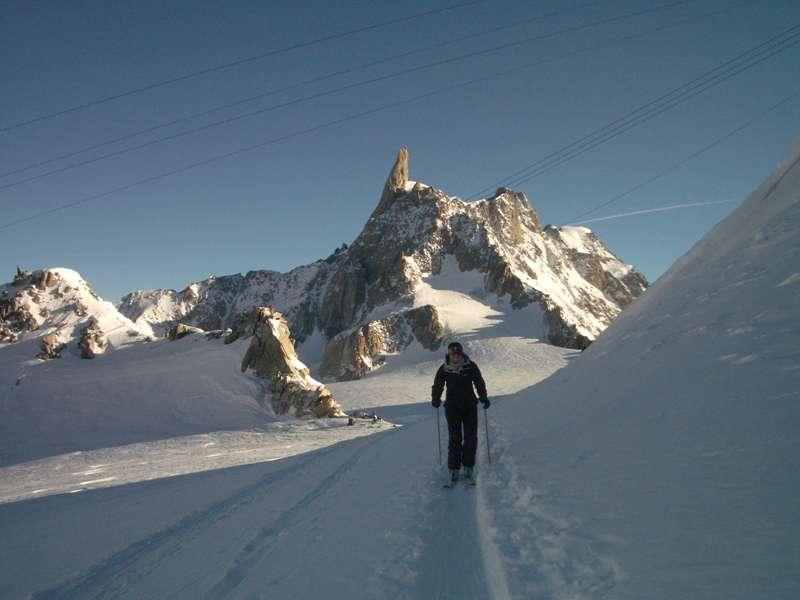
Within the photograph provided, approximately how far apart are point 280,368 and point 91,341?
14755 mm

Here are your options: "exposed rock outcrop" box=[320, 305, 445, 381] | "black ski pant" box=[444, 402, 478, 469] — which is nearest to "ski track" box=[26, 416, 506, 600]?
"black ski pant" box=[444, 402, 478, 469]

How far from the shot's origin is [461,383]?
23.0ft

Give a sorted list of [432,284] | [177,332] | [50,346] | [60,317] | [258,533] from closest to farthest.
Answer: [258,533] → [50,346] → [177,332] → [60,317] → [432,284]

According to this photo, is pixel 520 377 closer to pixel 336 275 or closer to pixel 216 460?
pixel 216 460

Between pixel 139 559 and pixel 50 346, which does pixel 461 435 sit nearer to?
pixel 139 559

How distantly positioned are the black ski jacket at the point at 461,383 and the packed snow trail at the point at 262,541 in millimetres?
1329

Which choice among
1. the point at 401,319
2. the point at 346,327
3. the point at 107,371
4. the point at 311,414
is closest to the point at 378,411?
the point at 311,414

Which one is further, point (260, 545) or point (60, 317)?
point (60, 317)

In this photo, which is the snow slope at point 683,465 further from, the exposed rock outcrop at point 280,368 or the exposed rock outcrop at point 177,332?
the exposed rock outcrop at point 177,332

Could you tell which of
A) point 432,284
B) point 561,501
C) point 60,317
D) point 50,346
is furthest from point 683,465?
point 432,284

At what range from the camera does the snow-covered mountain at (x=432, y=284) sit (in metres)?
73.7

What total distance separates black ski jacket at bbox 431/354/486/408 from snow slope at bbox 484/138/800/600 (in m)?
1.23

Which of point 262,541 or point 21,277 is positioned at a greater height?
point 21,277

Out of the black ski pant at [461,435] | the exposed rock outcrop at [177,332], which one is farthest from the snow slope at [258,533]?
the exposed rock outcrop at [177,332]
